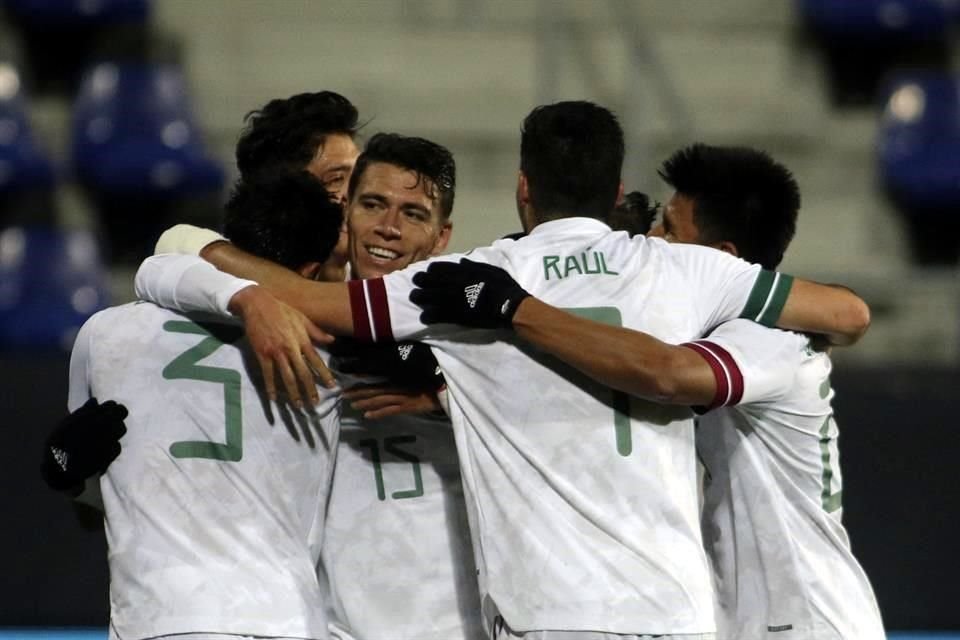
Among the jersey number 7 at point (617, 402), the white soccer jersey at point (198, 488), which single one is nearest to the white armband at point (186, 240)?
the white soccer jersey at point (198, 488)

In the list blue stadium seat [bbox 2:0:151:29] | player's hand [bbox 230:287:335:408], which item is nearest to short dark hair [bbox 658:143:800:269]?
player's hand [bbox 230:287:335:408]

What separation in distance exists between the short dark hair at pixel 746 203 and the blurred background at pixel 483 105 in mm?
3945

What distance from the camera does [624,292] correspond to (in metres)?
3.44

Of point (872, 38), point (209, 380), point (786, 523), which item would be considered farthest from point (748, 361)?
point (872, 38)

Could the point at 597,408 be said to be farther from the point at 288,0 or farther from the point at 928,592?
the point at 288,0

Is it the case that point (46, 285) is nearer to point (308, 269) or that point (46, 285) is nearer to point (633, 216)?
point (633, 216)

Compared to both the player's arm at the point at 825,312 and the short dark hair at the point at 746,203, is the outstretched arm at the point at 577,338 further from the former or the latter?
the short dark hair at the point at 746,203

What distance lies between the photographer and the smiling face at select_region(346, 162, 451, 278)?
402 cm

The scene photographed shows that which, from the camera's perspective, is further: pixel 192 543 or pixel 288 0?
pixel 288 0

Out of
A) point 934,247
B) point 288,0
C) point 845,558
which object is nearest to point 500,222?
point 288,0

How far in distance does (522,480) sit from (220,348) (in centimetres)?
71

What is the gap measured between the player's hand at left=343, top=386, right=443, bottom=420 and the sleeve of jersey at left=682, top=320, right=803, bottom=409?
1.95 ft

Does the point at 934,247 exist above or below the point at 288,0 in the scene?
below

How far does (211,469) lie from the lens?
342 cm
